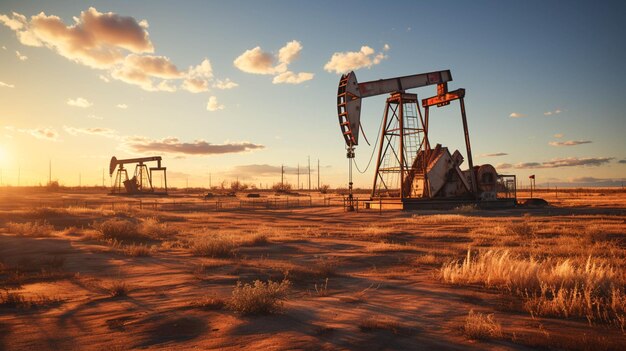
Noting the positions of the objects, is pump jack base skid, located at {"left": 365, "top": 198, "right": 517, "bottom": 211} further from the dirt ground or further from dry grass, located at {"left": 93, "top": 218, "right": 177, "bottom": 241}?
dry grass, located at {"left": 93, "top": 218, "right": 177, "bottom": 241}

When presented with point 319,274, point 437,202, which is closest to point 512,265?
point 319,274

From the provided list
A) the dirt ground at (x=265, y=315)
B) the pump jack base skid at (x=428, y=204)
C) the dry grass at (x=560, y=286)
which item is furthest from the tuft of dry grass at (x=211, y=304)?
the pump jack base skid at (x=428, y=204)

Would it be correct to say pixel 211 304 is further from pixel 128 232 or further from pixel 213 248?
pixel 128 232

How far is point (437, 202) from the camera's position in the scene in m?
24.9

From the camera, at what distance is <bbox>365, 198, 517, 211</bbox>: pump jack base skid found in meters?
24.3

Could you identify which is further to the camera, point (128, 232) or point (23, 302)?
point (128, 232)

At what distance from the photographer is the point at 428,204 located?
80.7ft

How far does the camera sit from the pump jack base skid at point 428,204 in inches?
955

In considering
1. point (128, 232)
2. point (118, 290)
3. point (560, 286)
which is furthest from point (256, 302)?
point (128, 232)

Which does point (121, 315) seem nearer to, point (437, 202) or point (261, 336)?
point (261, 336)

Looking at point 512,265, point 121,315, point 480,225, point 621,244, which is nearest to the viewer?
point 121,315

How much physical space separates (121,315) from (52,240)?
10696 millimetres

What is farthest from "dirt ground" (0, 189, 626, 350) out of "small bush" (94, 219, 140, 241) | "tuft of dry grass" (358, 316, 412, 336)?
"small bush" (94, 219, 140, 241)

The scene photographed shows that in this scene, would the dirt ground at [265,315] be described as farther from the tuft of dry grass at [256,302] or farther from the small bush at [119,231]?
the small bush at [119,231]
